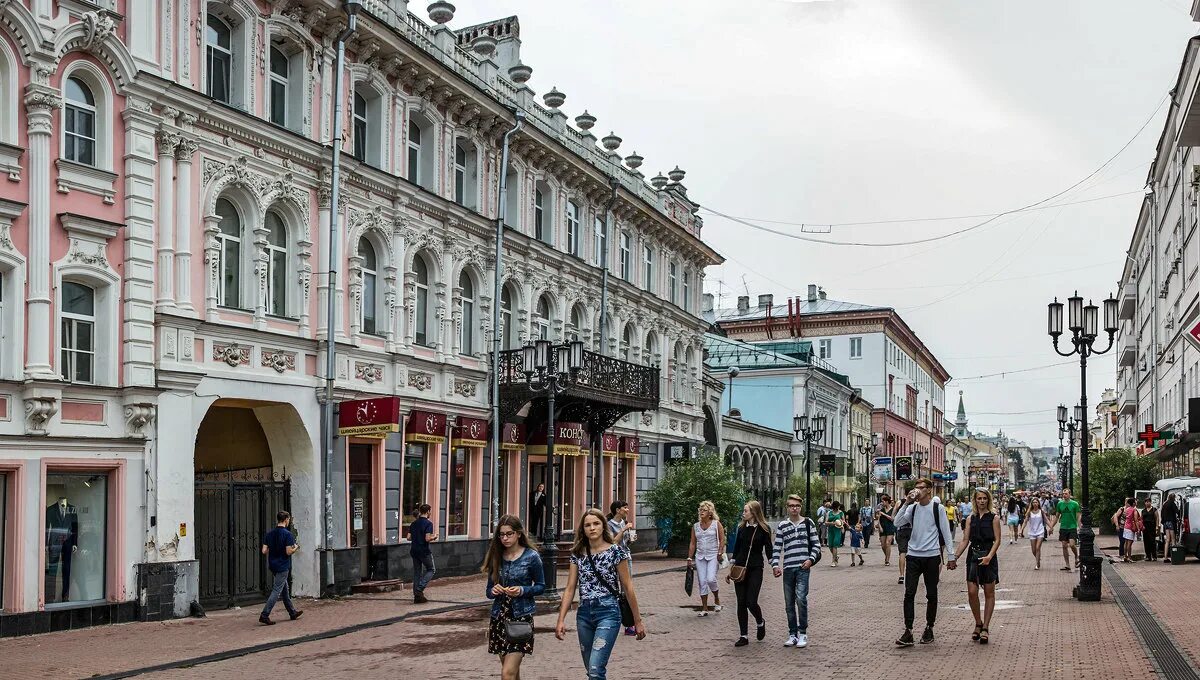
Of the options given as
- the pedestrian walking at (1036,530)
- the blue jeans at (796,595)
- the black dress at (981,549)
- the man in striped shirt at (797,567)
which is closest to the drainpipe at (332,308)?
the man in striped shirt at (797,567)

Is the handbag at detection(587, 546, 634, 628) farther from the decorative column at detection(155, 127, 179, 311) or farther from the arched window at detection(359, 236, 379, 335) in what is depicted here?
the arched window at detection(359, 236, 379, 335)

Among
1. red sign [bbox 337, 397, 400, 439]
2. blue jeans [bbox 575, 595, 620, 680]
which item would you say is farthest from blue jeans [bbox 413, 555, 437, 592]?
blue jeans [bbox 575, 595, 620, 680]

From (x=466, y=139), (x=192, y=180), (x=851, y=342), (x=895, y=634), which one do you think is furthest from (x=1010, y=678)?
(x=851, y=342)

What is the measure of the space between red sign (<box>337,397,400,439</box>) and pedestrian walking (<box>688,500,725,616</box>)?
612 cm

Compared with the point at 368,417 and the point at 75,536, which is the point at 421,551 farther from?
the point at 75,536

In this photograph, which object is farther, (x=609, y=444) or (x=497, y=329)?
(x=609, y=444)

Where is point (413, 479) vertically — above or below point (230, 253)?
below

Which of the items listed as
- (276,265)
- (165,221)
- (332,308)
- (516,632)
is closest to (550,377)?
(332,308)

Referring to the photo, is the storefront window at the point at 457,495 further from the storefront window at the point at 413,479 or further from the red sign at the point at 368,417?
the red sign at the point at 368,417

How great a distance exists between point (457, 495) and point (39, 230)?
12287 millimetres

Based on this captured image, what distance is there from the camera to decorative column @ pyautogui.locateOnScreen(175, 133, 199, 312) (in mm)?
19109

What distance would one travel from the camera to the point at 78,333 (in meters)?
17.6

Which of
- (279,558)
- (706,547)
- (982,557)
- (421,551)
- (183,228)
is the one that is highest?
(183,228)

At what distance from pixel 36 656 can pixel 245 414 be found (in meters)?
8.51
